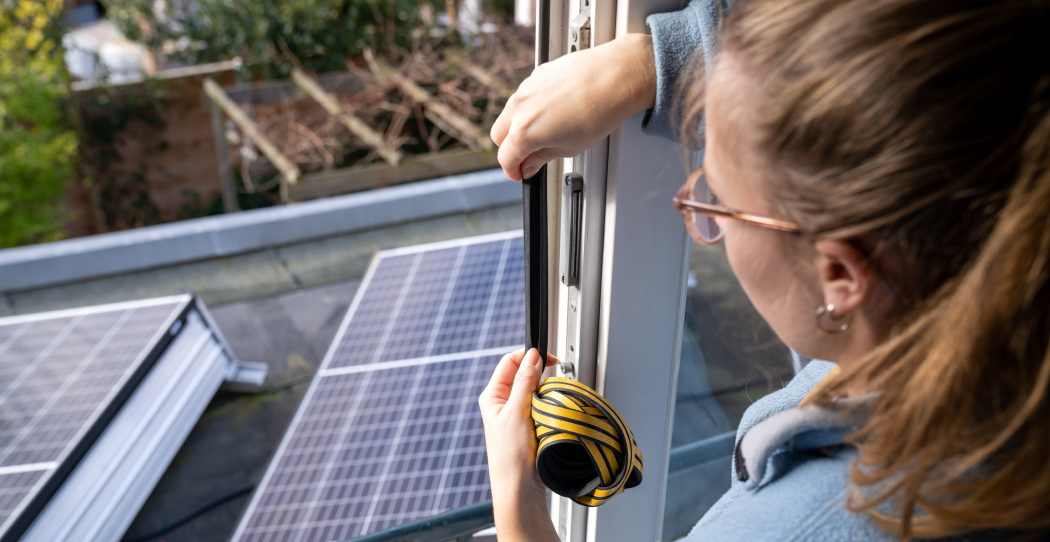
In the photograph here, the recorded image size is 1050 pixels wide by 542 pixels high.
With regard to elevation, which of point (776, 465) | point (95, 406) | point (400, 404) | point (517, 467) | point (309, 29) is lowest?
point (400, 404)

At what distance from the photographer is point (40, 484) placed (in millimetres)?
1207

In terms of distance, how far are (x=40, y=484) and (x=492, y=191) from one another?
239cm

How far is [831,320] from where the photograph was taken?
0.43 meters

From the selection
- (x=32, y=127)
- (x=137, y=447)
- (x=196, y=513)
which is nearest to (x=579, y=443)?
(x=137, y=447)

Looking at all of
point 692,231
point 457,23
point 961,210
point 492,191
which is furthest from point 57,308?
point 457,23

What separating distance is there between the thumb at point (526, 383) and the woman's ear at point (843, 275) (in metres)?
0.31

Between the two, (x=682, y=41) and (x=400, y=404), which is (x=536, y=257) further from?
(x=400, y=404)

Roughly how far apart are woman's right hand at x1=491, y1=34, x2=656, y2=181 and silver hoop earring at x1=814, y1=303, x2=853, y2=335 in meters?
0.23

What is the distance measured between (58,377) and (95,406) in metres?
0.25

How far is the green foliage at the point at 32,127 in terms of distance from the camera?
5.04 metres

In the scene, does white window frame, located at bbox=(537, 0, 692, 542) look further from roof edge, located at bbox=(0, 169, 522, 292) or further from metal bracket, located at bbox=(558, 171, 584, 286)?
roof edge, located at bbox=(0, 169, 522, 292)

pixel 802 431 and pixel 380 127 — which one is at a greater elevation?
pixel 802 431

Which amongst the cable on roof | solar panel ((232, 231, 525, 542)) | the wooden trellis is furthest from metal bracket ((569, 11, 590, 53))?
the wooden trellis

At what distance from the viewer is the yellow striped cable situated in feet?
2.00
